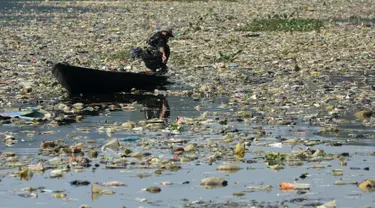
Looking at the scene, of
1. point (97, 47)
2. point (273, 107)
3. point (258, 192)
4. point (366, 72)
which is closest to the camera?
point (258, 192)

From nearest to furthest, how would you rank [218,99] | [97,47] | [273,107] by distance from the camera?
[273,107] < [218,99] < [97,47]

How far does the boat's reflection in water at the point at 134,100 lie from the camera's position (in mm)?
19031

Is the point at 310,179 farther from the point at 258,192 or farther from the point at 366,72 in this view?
the point at 366,72

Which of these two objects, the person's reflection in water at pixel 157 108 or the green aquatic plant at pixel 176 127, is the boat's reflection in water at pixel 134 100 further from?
the green aquatic plant at pixel 176 127

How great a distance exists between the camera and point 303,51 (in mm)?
27953

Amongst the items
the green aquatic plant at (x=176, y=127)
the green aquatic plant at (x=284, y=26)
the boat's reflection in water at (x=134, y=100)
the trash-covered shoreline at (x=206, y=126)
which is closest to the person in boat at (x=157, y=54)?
the trash-covered shoreline at (x=206, y=126)

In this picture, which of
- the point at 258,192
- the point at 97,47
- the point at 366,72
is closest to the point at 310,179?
Result: the point at 258,192

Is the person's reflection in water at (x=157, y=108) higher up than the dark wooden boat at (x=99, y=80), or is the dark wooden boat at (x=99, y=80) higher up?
the dark wooden boat at (x=99, y=80)

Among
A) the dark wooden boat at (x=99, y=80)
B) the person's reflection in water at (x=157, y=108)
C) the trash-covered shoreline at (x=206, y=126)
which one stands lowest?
the person's reflection in water at (x=157, y=108)

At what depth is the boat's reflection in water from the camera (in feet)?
62.4

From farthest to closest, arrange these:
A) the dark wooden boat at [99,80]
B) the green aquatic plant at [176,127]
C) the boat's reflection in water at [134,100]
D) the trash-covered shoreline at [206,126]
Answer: the dark wooden boat at [99,80] < the boat's reflection in water at [134,100] < the green aquatic plant at [176,127] < the trash-covered shoreline at [206,126]

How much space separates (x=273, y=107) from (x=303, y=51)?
9.79 m

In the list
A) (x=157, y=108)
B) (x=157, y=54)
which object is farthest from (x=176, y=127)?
(x=157, y=54)

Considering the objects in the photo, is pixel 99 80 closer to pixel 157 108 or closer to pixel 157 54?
pixel 157 108
